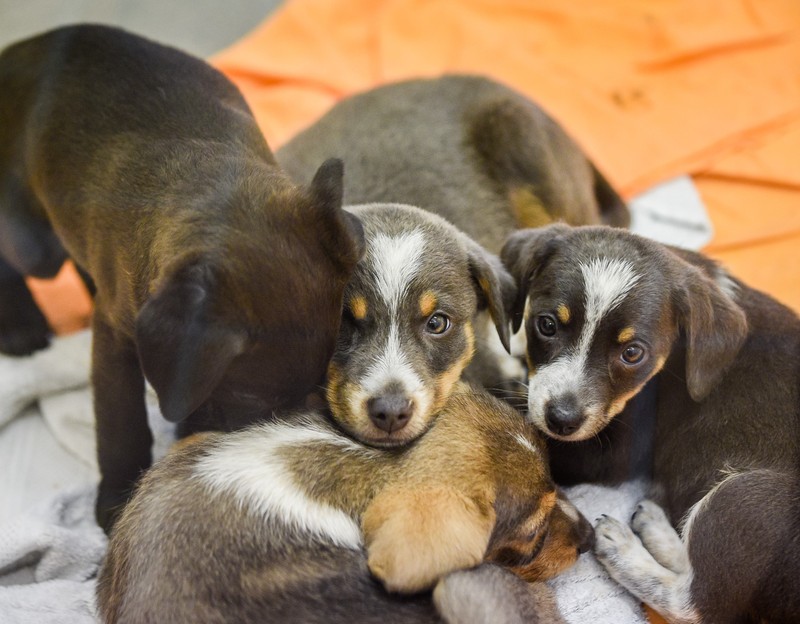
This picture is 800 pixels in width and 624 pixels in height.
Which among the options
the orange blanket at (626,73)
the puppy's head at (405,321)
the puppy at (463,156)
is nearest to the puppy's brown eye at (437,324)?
the puppy's head at (405,321)

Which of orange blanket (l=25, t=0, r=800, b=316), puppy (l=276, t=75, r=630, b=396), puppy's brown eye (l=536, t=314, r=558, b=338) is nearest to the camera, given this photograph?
puppy's brown eye (l=536, t=314, r=558, b=338)

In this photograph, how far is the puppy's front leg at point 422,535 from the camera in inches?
95.7

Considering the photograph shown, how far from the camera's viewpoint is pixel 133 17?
148 inches

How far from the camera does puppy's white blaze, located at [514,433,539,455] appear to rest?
9.41 feet

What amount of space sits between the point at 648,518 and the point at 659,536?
4.1 inches

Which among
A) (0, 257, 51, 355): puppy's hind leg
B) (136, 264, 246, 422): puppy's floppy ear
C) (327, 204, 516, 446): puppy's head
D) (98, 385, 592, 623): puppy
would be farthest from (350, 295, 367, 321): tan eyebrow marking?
(0, 257, 51, 355): puppy's hind leg

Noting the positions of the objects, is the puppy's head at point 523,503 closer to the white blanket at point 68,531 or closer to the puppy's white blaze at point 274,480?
the white blanket at point 68,531

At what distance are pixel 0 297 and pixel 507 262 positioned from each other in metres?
2.28

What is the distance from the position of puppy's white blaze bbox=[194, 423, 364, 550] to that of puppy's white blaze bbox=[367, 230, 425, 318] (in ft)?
1.72

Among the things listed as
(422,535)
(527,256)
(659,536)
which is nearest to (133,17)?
(527,256)

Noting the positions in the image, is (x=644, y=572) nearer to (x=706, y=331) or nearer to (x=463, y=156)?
(x=706, y=331)

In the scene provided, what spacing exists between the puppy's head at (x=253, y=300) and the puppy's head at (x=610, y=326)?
2.69ft

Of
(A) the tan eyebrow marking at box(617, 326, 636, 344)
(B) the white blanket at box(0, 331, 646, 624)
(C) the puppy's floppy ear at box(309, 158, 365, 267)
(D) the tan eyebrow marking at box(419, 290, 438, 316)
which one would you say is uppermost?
(C) the puppy's floppy ear at box(309, 158, 365, 267)

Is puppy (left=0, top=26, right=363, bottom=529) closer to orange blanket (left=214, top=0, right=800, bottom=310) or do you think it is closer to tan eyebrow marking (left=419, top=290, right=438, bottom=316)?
tan eyebrow marking (left=419, top=290, right=438, bottom=316)
